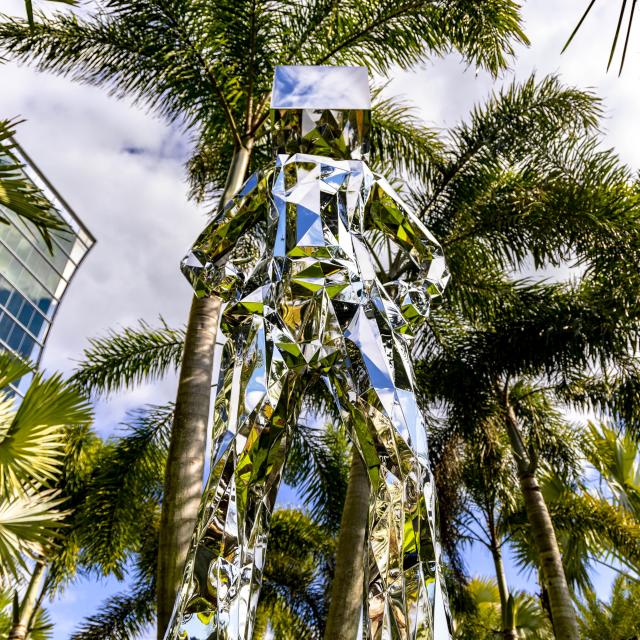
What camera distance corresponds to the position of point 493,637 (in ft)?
42.9

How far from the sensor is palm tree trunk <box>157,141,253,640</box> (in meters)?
3.30

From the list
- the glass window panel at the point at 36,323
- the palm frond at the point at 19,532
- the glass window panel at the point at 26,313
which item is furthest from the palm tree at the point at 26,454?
the glass window panel at the point at 36,323

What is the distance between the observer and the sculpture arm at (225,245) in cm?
262

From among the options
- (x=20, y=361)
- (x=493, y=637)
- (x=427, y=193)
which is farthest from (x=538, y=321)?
(x=493, y=637)

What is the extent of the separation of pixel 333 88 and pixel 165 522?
233 centimetres

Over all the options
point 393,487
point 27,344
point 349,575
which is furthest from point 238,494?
point 27,344

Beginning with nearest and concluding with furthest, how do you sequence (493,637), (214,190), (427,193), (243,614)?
(243,614), (427,193), (214,190), (493,637)

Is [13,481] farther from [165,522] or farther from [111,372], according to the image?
[111,372]

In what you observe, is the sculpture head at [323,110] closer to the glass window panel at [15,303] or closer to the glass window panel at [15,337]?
the glass window panel at [15,303]

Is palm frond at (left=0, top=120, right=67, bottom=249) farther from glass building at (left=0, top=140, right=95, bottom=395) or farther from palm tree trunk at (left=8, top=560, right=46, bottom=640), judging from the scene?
glass building at (left=0, top=140, right=95, bottom=395)

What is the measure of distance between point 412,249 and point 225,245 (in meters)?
0.76

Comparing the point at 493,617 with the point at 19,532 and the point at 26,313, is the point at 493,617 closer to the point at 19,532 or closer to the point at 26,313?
the point at 19,532

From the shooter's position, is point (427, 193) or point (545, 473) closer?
point (427, 193)

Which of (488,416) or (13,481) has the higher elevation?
(488,416)
